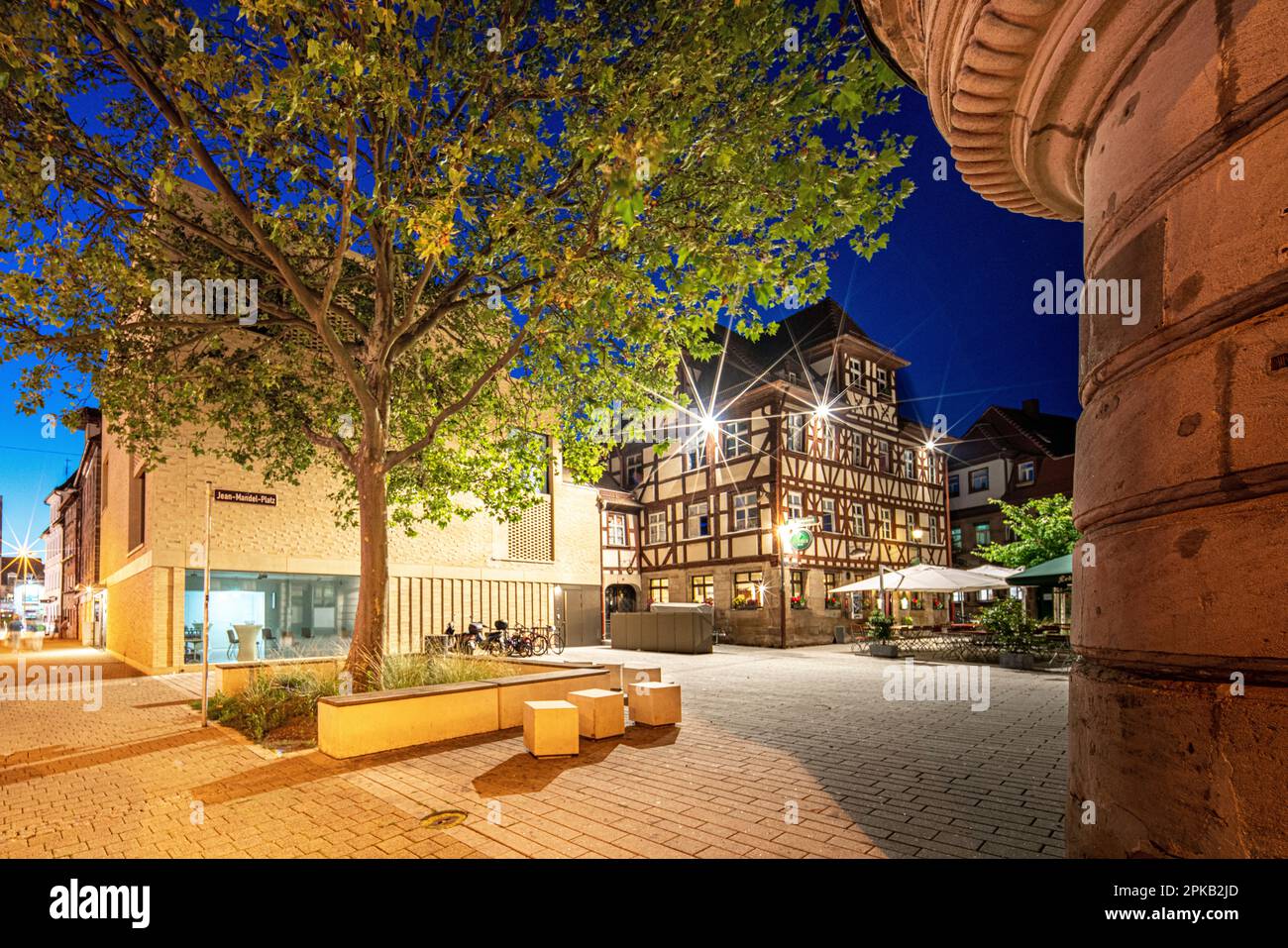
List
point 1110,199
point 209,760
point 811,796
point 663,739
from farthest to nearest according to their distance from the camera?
point 663,739
point 209,760
point 811,796
point 1110,199

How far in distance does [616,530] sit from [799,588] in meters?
9.35

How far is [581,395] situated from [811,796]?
830cm

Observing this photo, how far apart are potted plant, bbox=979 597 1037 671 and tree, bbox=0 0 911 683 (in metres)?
11.2

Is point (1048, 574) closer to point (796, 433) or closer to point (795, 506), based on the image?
point (795, 506)

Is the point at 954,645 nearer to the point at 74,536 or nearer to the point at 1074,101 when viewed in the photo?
the point at 1074,101

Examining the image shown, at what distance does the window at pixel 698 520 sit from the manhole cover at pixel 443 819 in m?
25.1

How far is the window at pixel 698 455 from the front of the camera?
30.4 meters

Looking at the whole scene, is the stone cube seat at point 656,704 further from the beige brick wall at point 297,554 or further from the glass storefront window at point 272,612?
the beige brick wall at point 297,554

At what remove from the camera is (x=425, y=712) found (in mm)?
7680

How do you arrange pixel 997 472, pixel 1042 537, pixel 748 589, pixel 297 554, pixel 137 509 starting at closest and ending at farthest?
pixel 297 554 → pixel 137 509 → pixel 1042 537 → pixel 748 589 → pixel 997 472

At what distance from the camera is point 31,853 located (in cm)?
452

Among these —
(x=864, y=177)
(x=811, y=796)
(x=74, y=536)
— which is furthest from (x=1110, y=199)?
(x=74, y=536)

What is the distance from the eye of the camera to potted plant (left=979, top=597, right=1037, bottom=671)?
54.3ft

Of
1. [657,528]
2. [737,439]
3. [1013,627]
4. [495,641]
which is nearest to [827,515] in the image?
[737,439]
